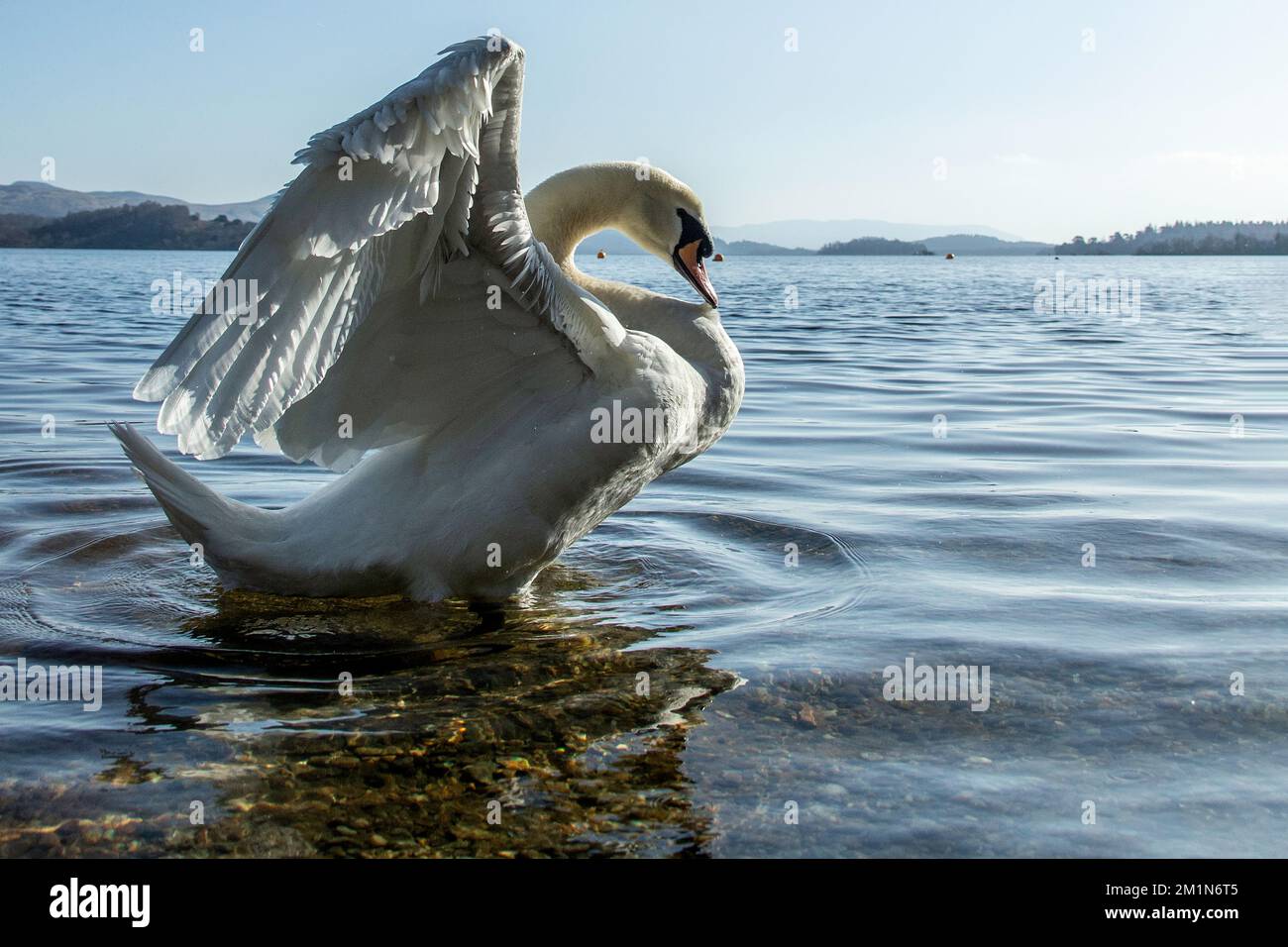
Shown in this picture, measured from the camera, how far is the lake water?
3643 mm

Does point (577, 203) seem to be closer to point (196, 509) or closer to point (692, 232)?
point (692, 232)

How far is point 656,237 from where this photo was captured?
22.7 feet

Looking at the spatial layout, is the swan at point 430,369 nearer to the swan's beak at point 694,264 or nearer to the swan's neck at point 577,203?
the swan's neck at point 577,203

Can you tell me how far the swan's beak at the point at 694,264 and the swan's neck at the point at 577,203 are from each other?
0.34 meters

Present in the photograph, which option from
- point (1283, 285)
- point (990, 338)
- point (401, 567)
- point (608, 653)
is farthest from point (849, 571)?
point (1283, 285)

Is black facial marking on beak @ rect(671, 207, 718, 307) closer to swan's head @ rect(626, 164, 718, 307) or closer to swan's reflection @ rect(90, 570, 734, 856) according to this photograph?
swan's head @ rect(626, 164, 718, 307)

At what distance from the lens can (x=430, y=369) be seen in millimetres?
5336

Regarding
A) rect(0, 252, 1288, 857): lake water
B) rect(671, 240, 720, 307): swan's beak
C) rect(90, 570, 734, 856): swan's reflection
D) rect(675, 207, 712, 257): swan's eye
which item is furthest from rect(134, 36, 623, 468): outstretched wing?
rect(675, 207, 712, 257): swan's eye

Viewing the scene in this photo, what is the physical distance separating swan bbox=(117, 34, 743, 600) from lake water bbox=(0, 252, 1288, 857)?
41 centimetres

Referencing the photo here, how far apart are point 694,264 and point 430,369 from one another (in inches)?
77.3

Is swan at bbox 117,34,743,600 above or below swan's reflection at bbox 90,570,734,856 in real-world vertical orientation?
above

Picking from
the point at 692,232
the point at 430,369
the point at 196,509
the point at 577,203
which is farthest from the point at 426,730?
the point at 692,232

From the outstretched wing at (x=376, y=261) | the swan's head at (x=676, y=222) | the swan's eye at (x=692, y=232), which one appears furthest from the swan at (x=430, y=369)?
the swan's eye at (x=692, y=232)

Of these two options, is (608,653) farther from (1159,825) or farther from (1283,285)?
(1283,285)
